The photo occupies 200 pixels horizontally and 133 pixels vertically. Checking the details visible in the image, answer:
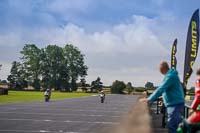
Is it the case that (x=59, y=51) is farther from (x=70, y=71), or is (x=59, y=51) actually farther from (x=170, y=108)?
(x=170, y=108)

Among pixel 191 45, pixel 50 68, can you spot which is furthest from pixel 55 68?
pixel 191 45

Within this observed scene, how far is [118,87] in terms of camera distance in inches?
5625

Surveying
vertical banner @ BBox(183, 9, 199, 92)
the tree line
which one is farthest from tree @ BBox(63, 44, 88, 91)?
vertical banner @ BBox(183, 9, 199, 92)

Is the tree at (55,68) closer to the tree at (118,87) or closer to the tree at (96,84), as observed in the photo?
the tree at (96,84)

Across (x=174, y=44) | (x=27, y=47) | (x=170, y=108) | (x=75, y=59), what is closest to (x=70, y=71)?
(x=75, y=59)

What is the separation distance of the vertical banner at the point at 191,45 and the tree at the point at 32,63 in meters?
135

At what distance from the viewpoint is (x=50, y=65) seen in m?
160

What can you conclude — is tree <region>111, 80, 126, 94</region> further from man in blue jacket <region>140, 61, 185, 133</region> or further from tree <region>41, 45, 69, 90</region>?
man in blue jacket <region>140, 61, 185, 133</region>

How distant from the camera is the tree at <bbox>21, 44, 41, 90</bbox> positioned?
153 metres

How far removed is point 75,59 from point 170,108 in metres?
152

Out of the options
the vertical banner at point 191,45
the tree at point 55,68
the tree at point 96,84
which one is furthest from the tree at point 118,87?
the vertical banner at point 191,45

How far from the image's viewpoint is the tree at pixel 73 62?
160m

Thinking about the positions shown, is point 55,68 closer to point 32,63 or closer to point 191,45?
point 32,63

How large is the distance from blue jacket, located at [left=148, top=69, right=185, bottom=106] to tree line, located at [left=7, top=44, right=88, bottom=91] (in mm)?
145247
